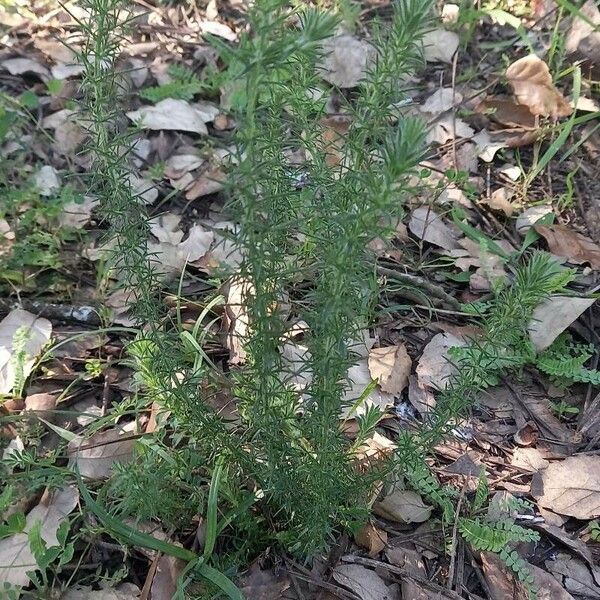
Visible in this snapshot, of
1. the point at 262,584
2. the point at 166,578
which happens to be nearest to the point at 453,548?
the point at 262,584

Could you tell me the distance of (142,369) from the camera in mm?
1887

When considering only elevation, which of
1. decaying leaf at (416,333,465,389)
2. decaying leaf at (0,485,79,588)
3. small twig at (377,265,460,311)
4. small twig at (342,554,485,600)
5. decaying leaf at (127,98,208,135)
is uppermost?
decaying leaf at (127,98,208,135)

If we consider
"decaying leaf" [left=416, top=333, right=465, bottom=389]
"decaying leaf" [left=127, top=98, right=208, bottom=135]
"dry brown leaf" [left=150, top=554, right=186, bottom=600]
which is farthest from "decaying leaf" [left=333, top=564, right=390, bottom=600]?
"decaying leaf" [left=127, top=98, right=208, bottom=135]

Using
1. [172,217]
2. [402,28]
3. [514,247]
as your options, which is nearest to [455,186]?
[514,247]

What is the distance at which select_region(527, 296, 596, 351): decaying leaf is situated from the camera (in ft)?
8.21

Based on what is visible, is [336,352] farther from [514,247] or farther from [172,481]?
[514,247]

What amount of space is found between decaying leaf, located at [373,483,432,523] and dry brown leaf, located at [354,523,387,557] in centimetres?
7

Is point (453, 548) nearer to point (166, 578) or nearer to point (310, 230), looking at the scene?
point (166, 578)

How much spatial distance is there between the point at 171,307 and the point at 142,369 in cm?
78

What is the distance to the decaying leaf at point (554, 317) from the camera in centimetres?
250

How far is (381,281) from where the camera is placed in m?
2.53

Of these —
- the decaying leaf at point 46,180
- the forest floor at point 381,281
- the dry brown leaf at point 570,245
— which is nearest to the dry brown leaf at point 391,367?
the forest floor at point 381,281

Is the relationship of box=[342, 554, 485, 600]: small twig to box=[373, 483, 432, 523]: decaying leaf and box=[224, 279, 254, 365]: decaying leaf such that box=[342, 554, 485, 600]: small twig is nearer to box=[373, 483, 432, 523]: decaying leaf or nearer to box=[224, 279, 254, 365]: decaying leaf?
box=[373, 483, 432, 523]: decaying leaf

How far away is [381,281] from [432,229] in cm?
52
